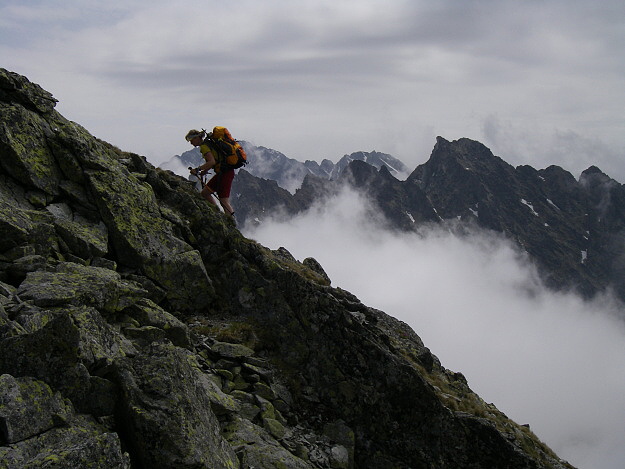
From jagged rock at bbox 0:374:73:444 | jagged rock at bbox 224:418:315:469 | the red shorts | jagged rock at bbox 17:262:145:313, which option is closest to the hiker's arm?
the red shorts

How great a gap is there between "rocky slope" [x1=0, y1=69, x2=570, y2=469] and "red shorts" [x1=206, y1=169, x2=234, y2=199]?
1367 millimetres

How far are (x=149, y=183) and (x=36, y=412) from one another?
50.3ft

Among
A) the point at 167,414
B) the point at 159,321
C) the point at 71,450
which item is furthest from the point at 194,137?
the point at 71,450

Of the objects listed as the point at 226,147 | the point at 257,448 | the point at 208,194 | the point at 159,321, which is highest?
the point at 226,147

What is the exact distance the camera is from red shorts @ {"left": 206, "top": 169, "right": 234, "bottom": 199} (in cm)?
2333

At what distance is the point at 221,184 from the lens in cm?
2350

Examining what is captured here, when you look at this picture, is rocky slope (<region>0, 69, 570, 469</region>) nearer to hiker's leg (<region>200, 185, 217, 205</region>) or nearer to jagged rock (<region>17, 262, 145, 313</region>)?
jagged rock (<region>17, 262, 145, 313</region>)

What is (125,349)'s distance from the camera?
36.3 feet

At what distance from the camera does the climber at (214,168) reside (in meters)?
21.8

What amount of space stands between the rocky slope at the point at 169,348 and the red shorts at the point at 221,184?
4.48ft

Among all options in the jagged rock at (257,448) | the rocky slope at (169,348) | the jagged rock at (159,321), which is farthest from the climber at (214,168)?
the jagged rock at (257,448)

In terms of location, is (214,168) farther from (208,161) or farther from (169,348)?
(169,348)

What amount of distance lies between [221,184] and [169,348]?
14.2 metres

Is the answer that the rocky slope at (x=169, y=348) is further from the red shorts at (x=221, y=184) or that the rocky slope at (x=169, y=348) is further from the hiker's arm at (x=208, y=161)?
the hiker's arm at (x=208, y=161)
